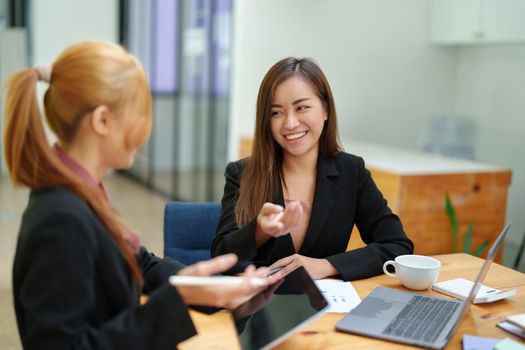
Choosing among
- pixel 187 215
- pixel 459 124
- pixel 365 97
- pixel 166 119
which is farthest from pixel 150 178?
pixel 187 215

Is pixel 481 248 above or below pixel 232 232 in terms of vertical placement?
below

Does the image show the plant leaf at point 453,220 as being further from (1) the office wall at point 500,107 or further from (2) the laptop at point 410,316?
(2) the laptop at point 410,316

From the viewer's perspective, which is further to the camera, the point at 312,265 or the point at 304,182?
the point at 304,182

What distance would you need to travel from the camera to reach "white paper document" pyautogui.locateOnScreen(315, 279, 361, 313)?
4.96 ft

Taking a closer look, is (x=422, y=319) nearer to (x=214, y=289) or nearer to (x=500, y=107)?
(x=214, y=289)

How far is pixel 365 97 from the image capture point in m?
4.84

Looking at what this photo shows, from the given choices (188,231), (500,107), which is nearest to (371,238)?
(188,231)

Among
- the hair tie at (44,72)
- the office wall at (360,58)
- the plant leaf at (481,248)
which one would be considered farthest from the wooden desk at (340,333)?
the office wall at (360,58)

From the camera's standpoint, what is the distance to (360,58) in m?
4.73

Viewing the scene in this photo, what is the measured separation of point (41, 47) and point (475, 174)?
16.6ft

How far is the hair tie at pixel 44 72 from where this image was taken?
1.13 m

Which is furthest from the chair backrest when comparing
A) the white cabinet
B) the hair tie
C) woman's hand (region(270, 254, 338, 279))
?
the white cabinet

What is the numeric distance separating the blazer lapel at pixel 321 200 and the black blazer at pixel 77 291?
88 centimetres

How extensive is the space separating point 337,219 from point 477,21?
9.59 ft
